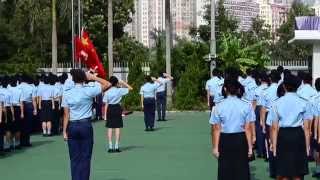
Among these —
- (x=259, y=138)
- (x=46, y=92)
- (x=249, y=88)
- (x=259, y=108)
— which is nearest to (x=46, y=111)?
(x=46, y=92)

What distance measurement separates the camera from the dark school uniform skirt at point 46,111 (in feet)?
59.7

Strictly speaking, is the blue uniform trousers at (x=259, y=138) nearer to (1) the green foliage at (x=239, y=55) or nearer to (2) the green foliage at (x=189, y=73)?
(2) the green foliage at (x=189, y=73)

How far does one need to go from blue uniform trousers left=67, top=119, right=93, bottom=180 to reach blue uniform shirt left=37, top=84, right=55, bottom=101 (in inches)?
346

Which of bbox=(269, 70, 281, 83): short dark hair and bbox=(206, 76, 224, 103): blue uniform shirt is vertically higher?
bbox=(269, 70, 281, 83): short dark hair

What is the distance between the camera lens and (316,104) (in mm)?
9695

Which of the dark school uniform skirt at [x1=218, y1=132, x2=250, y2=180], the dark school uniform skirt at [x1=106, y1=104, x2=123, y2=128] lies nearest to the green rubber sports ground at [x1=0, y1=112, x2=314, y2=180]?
the dark school uniform skirt at [x1=106, y1=104, x2=123, y2=128]

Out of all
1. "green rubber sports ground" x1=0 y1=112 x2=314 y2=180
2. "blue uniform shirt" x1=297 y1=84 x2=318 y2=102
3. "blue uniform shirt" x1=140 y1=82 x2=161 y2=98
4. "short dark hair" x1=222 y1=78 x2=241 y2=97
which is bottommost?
"green rubber sports ground" x1=0 y1=112 x2=314 y2=180

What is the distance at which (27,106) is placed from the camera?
17.5 m

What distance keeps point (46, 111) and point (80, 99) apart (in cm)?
902

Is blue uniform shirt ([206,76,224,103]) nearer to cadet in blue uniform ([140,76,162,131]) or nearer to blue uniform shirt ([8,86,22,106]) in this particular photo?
cadet in blue uniform ([140,76,162,131])

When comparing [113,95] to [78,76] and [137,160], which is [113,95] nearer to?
[137,160]

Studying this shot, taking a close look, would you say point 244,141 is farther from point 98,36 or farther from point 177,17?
point 177,17

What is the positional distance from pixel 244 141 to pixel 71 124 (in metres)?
2.81

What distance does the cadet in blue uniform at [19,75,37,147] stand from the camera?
16.1m
